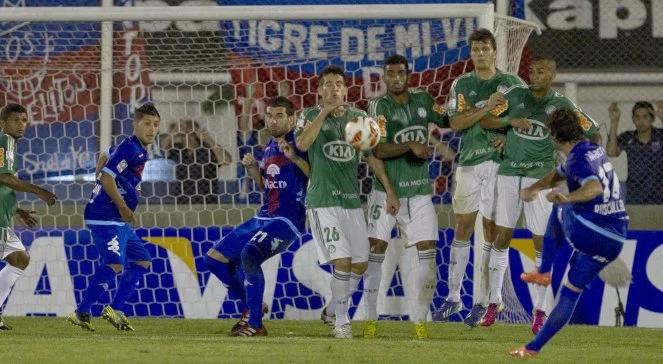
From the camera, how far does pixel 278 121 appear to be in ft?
35.2

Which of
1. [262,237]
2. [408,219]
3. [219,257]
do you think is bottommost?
[219,257]

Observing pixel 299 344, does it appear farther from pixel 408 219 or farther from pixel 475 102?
pixel 475 102

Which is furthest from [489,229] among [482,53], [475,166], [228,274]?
[228,274]

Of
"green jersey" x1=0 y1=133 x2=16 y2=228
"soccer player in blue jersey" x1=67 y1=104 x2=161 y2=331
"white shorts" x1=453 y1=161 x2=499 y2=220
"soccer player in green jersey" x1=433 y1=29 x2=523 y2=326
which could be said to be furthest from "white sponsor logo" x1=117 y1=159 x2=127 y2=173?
"white shorts" x1=453 y1=161 x2=499 y2=220

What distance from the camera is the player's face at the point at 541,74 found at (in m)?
11.1

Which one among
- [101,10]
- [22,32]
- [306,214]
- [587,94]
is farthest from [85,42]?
[587,94]

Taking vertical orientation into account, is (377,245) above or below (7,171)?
below

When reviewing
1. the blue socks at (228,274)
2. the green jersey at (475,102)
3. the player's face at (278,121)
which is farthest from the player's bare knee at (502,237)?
the blue socks at (228,274)

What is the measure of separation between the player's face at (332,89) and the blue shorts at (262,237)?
1179 millimetres

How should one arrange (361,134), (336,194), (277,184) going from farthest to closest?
1. (277,184)
2. (336,194)
3. (361,134)

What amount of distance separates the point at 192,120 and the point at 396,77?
3.50m

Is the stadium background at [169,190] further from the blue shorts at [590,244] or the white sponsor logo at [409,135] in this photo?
the blue shorts at [590,244]

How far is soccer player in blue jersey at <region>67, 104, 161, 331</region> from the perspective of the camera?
11.0 metres

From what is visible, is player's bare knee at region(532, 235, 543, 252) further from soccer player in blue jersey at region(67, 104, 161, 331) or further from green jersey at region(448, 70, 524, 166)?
soccer player in blue jersey at region(67, 104, 161, 331)
